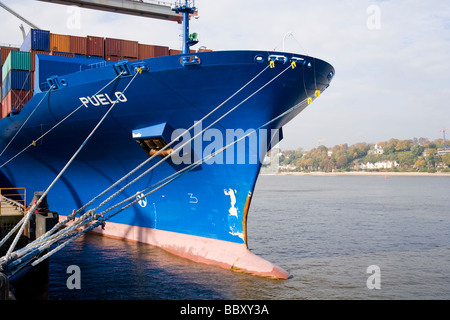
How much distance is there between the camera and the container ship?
14250 mm

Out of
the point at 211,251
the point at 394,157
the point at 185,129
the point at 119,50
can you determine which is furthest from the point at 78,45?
the point at 394,157

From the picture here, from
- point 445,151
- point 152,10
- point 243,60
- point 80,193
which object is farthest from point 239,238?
point 445,151

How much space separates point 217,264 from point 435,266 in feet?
32.6

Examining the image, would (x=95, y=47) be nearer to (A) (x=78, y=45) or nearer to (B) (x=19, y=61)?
(A) (x=78, y=45)

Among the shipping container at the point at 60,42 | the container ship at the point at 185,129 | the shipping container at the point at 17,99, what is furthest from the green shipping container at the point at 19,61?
the container ship at the point at 185,129

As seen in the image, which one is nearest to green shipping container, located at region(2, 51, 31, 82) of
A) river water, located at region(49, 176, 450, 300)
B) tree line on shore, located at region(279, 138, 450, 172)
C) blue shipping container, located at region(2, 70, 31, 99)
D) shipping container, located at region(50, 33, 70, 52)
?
blue shipping container, located at region(2, 70, 31, 99)

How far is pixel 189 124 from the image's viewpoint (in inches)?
597

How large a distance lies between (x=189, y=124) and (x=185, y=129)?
26 cm

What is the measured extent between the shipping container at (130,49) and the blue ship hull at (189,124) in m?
5.69

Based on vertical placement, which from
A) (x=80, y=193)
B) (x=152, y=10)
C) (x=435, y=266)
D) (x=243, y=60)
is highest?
(x=152, y=10)

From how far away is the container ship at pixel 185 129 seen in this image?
1425 cm

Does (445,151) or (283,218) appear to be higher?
(445,151)
